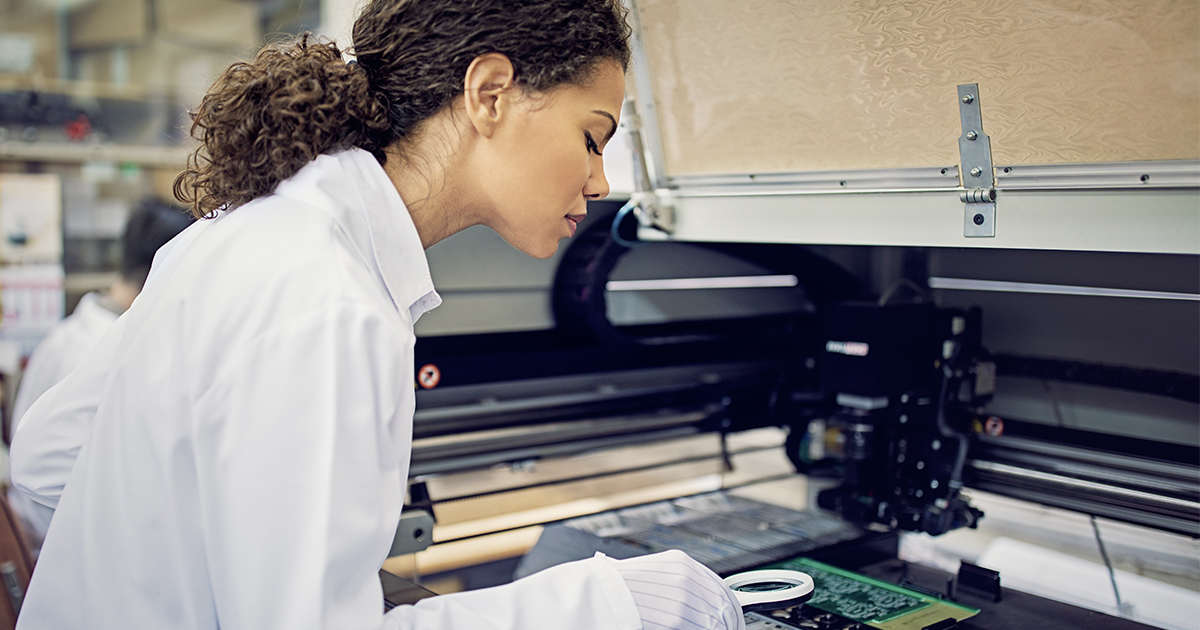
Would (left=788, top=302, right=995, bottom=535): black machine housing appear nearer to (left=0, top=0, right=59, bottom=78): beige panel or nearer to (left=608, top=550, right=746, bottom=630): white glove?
(left=608, top=550, right=746, bottom=630): white glove

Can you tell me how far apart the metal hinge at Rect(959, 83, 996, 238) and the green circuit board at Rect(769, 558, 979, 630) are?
53 centimetres

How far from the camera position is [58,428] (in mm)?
1051

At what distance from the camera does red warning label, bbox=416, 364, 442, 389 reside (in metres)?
1.56

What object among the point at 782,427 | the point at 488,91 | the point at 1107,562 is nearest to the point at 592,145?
the point at 488,91

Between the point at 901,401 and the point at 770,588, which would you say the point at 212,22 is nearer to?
the point at 901,401

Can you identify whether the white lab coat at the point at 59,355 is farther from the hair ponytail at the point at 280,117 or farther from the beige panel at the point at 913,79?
the beige panel at the point at 913,79

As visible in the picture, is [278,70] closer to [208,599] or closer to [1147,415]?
[208,599]

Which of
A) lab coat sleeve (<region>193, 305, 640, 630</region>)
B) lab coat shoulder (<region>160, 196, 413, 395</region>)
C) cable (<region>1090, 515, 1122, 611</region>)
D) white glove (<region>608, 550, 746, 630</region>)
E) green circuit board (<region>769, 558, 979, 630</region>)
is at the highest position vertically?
lab coat shoulder (<region>160, 196, 413, 395</region>)

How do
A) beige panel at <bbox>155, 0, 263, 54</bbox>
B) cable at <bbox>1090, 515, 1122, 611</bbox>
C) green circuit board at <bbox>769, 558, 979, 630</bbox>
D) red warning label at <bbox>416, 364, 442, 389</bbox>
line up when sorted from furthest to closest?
1. beige panel at <bbox>155, 0, 263, 54</bbox>
2. red warning label at <bbox>416, 364, 442, 389</bbox>
3. cable at <bbox>1090, 515, 1122, 611</bbox>
4. green circuit board at <bbox>769, 558, 979, 630</bbox>

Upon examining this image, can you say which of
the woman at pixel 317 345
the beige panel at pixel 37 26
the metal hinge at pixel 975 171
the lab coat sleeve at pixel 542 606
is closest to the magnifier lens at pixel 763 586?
the woman at pixel 317 345

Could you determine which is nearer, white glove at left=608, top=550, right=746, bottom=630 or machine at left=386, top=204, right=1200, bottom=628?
white glove at left=608, top=550, right=746, bottom=630

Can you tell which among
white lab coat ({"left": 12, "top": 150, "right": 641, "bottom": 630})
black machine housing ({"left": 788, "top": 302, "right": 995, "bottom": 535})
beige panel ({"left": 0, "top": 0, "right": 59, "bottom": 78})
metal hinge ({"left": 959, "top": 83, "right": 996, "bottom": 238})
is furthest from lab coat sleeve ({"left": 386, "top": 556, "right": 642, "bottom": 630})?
beige panel ({"left": 0, "top": 0, "right": 59, "bottom": 78})

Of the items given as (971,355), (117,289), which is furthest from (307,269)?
(117,289)

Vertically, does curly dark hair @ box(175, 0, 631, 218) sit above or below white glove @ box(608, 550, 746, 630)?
above
